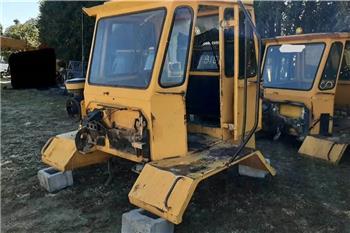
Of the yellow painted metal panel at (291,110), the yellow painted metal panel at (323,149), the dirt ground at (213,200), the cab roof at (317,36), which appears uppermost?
the cab roof at (317,36)

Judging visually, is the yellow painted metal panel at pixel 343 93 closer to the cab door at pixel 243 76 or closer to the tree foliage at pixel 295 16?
the cab door at pixel 243 76

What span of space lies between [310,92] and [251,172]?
1932mm

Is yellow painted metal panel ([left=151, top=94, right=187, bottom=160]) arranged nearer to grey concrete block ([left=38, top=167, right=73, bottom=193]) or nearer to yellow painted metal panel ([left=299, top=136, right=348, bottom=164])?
grey concrete block ([left=38, top=167, right=73, bottom=193])

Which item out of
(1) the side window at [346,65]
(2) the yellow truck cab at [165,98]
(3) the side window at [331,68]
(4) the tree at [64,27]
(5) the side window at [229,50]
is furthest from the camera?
(4) the tree at [64,27]

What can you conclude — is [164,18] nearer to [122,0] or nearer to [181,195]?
[122,0]

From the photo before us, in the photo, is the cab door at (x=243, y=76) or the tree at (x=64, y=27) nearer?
the cab door at (x=243, y=76)

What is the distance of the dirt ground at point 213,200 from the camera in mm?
3443

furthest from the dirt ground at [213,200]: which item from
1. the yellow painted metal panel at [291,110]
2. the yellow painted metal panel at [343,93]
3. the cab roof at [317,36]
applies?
the cab roof at [317,36]

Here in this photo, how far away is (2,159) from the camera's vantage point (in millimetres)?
5461

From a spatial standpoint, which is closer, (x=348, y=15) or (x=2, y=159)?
(x=2, y=159)

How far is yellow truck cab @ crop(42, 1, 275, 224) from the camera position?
3203 millimetres

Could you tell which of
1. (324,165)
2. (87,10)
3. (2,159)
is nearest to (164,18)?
(87,10)

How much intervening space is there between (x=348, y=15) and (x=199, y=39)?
7.72 metres

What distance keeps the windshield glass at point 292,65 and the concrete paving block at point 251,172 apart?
6.48ft
